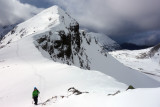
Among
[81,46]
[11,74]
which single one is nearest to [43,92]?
[11,74]

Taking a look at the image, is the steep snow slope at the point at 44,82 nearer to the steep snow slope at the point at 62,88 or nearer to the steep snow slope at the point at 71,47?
the steep snow slope at the point at 62,88

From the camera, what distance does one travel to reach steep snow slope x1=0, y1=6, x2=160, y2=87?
57.9 metres

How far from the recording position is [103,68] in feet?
285

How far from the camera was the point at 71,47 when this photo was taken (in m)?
76.7

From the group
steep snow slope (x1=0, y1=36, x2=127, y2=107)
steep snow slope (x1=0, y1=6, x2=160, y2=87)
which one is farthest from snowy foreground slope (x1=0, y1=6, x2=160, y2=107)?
steep snow slope (x1=0, y1=6, x2=160, y2=87)

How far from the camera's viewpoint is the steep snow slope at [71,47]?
2281 inches

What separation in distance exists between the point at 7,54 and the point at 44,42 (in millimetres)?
16266

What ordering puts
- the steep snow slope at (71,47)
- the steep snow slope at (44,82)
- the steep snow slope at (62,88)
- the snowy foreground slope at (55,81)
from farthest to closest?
the steep snow slope at (71,47)
the steep snow slope at (44,82)
the snowy foreground slope at (55,81)
the steep snow slope at (62,88)

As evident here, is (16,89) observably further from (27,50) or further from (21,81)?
(27,50)

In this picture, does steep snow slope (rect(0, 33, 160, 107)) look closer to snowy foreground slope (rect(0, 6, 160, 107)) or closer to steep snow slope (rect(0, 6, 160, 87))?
snowy foreground slope (rect(0, 6, 160, 107))

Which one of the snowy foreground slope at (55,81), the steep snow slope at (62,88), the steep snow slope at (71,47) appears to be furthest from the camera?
the steep snow slope at (71,47)

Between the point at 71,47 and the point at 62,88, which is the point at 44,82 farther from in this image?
the point at 71,47

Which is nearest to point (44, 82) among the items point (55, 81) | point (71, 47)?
point (55, 81)

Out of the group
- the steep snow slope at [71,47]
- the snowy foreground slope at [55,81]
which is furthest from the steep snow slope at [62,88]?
the steep snow slope at [71,47]
